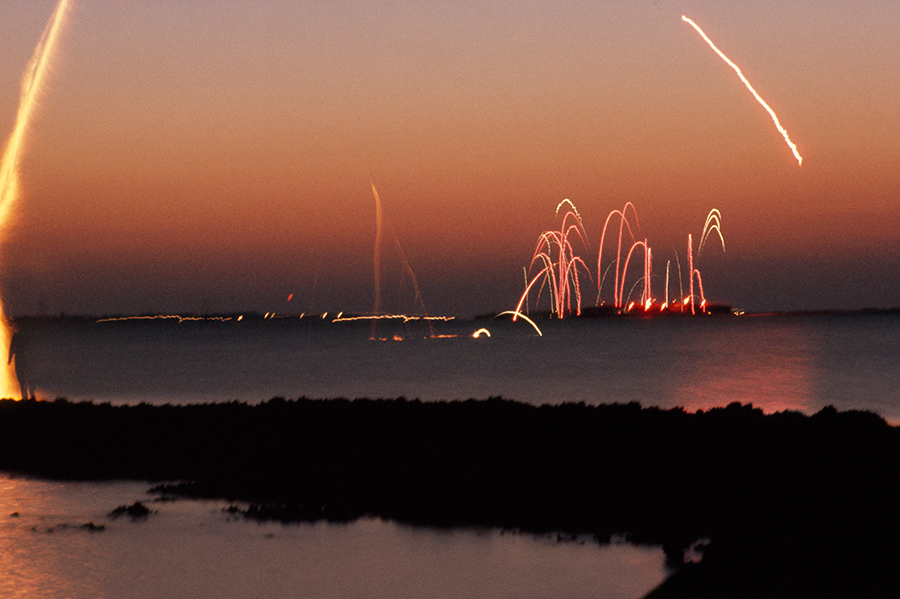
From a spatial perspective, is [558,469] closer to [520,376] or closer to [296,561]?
[296,561]

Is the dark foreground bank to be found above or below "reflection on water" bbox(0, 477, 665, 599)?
above

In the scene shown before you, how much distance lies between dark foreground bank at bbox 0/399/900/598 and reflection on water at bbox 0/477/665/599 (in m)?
0.77

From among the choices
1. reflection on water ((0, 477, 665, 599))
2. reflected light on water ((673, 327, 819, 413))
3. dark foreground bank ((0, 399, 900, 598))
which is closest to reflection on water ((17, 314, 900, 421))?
reflected light on water ((673, 327, 819, 413))

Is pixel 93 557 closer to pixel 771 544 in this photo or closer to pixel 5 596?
pixel 5 596

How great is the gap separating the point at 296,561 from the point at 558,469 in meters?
6.33

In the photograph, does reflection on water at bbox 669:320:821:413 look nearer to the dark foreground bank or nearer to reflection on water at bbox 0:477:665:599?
the dark foreground bank

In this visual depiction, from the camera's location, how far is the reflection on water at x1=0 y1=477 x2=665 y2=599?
1153 centimetres

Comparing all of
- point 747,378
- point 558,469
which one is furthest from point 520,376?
point 558,469

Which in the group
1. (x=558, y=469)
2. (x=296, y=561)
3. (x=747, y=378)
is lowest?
(x=747, y=378)

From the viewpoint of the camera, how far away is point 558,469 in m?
17.3

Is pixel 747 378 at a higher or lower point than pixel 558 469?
lower

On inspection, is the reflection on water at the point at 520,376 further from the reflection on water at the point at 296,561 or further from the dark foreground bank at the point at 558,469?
the reflection on water at the point at 296,561

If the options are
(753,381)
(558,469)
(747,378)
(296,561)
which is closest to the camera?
(296,561)

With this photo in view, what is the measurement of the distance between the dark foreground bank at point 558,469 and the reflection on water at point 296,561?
77cm
